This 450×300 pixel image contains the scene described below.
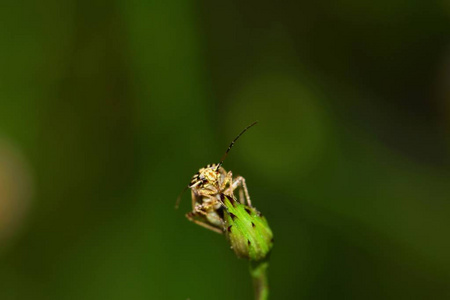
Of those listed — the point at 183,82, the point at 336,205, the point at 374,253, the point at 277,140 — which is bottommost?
the point at 374,253

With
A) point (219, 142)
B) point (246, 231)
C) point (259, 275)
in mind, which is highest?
point (219, 142)

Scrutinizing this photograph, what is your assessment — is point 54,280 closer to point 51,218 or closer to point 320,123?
point 51,218

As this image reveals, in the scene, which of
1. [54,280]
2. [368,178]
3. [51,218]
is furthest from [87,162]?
[368,178]

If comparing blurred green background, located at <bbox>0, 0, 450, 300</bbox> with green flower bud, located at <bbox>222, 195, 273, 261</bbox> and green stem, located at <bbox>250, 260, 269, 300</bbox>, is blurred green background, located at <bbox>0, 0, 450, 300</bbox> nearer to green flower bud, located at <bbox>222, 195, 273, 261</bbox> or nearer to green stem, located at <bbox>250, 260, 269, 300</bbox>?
green stem, located at <bbox>250, 260, 269, 300</bbox>

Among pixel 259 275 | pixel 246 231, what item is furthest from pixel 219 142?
pixel 246 231

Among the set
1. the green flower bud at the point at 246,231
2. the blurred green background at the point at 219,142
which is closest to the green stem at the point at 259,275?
the green flower bud at the point at 246,231

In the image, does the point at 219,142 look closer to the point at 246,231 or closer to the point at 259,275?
the point at 259,275

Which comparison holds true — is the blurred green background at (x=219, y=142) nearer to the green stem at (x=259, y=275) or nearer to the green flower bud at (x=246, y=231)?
the green stem at (x=259, y=275)
